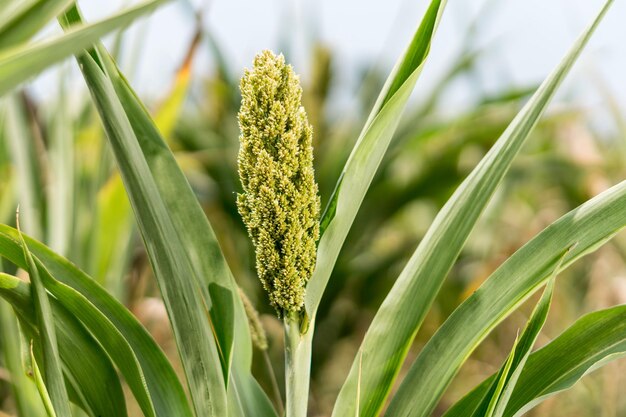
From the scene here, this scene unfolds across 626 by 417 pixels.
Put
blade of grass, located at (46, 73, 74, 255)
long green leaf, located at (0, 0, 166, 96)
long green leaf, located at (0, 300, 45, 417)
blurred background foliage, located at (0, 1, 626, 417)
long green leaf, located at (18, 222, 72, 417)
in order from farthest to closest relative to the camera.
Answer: blurred background foliage, located at (0, 1, 626, 417) → blade of grass, located at (46, 73, 74, 255) → long green leaf, located at (0, 300, 45, 417) → long green leaf, located at (18, 222, 72, 417) → long green leaf, located at (0, 0, 166, 96)

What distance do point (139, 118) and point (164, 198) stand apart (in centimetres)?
6

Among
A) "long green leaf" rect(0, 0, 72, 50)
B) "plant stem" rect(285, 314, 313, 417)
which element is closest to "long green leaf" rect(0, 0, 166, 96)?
"long green leaf" rect(0, 0, 72, 50)

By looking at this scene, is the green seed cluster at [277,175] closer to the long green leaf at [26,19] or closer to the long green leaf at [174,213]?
the long green leaf at [174,213]

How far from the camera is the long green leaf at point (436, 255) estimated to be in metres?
0.56

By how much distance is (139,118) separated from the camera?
52cm

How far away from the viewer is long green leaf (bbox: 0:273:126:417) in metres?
0.53

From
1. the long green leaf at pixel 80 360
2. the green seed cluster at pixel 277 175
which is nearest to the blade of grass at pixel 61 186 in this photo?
the long green leaf at pixel 80 360

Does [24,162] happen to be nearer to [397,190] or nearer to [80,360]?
[80,360]

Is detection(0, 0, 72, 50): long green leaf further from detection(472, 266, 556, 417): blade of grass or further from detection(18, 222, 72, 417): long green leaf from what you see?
detection(472, 266, 556, 417): blade of grass

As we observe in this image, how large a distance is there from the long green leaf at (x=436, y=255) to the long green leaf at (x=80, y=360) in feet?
0.57

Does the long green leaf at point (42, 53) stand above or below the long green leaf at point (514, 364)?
above

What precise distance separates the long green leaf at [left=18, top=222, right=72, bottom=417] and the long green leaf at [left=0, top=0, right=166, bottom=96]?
0.52 ft

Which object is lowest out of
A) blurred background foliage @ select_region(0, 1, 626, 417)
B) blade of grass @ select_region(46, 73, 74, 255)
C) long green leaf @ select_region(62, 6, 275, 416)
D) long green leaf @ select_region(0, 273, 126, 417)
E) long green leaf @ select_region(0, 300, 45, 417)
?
long green leaf @ select_region(0, 273, 126, 417)

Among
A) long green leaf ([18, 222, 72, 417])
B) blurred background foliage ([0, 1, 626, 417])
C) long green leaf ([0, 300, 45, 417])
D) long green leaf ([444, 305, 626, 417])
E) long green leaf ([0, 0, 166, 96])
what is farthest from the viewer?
blurred background foliage ([0, 1, 626, 417])
